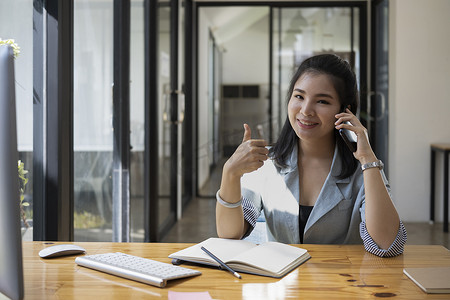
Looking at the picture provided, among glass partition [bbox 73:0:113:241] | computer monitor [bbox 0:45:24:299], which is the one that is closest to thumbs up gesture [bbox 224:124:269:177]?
computer monitor [bbox 0:45:24:299]

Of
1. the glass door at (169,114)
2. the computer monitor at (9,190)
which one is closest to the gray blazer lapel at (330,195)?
the computer monitor at (9,190)

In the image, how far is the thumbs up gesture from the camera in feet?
5.40

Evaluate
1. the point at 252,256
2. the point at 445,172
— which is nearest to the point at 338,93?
the point at 252,256

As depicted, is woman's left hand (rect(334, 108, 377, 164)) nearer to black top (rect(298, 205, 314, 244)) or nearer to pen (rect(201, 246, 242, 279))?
black top (rect(298, 205, 314, 244))

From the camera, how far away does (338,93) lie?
1.95m

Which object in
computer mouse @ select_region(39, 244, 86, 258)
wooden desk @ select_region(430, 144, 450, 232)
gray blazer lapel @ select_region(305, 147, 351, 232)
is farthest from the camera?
wooden desk @ select_region(430, 144, 450, 232)

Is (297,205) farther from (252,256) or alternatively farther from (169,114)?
(169,114)

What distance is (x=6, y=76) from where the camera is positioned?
3.16ft

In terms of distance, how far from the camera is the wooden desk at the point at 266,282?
1.22m

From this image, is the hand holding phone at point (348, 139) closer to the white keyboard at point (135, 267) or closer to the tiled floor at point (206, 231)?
the white keyboard at point (135, 267)

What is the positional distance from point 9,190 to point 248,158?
79cm

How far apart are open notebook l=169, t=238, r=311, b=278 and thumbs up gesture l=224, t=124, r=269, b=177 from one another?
0.21 m

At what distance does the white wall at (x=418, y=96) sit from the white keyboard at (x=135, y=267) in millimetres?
4688

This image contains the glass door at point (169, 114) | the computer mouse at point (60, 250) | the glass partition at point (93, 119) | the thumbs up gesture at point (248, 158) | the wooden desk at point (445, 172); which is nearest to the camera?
the computer mouse at point (60, 250)
